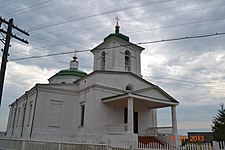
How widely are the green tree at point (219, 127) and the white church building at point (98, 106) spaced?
429 centimetres

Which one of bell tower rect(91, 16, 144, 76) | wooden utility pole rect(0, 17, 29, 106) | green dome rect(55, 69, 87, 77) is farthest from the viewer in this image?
green dome rect(55, 69, 87, 77)

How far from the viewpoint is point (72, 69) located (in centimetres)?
2809

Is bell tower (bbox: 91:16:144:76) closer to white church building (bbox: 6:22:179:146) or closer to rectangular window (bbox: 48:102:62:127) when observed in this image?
white church building (bbox: 6:22:179:146)

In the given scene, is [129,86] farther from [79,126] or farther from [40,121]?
[40,121]

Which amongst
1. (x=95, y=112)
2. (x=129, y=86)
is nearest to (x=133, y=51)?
(x=129, y=86)

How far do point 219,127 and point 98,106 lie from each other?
35.6ft

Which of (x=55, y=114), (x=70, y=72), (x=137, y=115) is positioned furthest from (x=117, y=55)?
(x=70, y=72)

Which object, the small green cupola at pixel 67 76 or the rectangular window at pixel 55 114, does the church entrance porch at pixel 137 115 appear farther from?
the small green cupola at pixel 67 76

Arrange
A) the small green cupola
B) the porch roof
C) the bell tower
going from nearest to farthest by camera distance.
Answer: the porch roof, the bell tower, the small green cupola

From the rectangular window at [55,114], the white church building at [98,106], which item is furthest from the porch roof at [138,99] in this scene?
the rectangular window at [55,114]

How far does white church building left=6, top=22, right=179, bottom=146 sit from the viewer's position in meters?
16.3

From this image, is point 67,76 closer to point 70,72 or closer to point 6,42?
point 70,72

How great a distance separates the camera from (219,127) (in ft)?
Answer: 59.9

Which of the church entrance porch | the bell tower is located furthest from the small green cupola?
the church entrance porch
